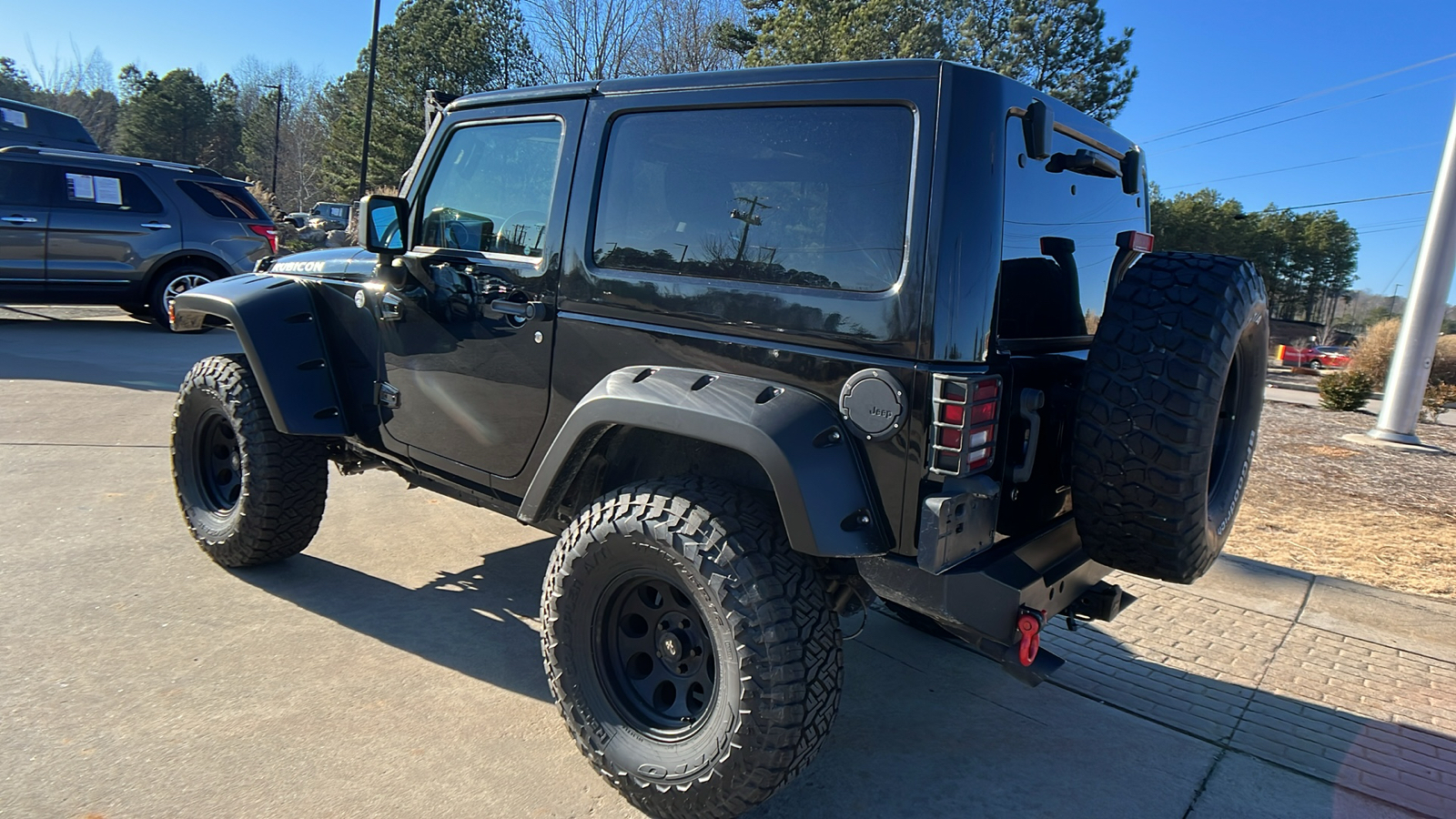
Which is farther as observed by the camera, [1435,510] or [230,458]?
[1435,510]

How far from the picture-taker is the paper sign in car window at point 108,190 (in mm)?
9938

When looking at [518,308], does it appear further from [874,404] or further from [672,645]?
[874,404]

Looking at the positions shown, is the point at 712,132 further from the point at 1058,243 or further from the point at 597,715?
the point at 597,715

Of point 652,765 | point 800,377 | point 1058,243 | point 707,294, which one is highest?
point 1058,243

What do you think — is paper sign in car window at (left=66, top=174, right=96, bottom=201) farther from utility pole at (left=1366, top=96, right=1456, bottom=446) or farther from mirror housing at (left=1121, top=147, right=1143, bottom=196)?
utility pole at (left=1366, top=96, right=1456, bottom=446)

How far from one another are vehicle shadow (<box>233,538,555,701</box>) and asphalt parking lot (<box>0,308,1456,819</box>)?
0.01 m

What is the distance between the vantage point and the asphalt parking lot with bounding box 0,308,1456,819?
8.30 ft

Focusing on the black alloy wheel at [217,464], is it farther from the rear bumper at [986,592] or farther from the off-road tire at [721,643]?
the rear bumper at [986,592]

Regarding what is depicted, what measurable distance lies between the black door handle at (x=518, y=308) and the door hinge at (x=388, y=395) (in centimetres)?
76

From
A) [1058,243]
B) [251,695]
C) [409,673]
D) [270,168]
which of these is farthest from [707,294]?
[270,168]

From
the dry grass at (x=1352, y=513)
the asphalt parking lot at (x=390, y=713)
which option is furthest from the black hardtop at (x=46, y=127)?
the dry grass at (x=1352, y=513)

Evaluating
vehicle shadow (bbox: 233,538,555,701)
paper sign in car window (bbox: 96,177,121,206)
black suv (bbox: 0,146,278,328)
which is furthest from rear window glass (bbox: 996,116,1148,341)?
paper sign in car window (bbox: 96,177,121,206)

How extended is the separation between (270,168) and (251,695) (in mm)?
54140

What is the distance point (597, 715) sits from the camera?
8.38ft
